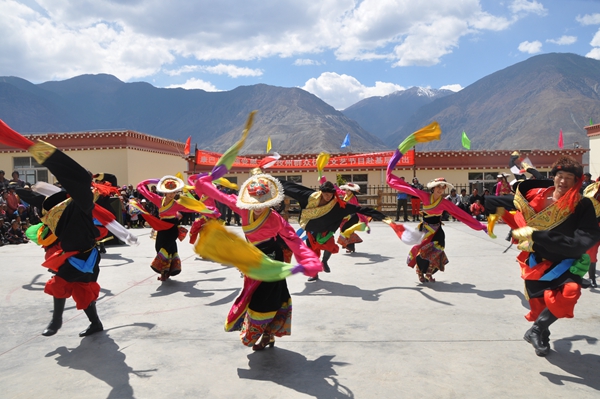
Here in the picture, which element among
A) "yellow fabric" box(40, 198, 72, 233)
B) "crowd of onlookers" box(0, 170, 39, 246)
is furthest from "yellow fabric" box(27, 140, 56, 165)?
"crowd of onlookers" box(0, 170, 39, 246)

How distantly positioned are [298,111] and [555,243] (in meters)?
119

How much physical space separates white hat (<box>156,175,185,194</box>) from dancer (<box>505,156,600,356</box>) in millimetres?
5031

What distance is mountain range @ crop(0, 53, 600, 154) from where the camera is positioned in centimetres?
9838

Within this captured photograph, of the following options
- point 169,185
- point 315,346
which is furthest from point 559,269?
point 169,185

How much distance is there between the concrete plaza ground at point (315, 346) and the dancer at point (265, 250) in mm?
251

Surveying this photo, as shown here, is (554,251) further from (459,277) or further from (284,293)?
(459,277)

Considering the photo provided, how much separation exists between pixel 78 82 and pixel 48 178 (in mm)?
144394

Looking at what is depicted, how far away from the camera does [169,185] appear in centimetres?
751

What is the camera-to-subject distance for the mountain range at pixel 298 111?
98.4m

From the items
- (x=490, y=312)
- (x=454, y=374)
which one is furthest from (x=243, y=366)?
(x=490, y=312)

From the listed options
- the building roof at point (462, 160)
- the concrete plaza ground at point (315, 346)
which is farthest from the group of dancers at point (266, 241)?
the building roof at point (462, 160)

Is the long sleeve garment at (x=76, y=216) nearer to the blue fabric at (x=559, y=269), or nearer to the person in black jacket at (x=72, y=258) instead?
the person in black jacket at (x=72, y=258)

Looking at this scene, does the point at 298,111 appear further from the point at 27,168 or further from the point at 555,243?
the point at 555,243

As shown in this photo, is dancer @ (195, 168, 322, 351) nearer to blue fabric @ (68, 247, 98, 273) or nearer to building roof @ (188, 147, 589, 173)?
blue fabric @ (68, 247, 98, 273)
